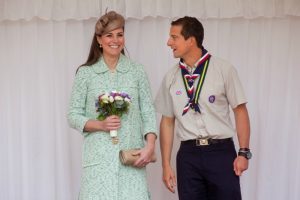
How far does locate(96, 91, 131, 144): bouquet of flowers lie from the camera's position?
2879 mm

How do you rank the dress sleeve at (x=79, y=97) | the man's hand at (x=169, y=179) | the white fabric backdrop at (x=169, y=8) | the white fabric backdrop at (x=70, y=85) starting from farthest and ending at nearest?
the white fabric backdrop at (x=70, y=85) → the white fabric backdrop at (x=169, y=8) → the man's hand at (x=169, y=179) → the dress sleeve at (x=79, y=97)

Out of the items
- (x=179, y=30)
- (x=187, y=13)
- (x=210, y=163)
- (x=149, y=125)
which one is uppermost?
(x=187, y=13)

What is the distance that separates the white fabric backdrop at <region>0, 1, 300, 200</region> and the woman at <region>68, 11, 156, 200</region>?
1007 millimetres

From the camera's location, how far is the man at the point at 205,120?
312 cm

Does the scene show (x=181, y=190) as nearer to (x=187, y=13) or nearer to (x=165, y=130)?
(x=165, y=130)

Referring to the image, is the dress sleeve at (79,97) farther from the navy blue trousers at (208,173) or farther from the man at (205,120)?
the navy blue trousers at (208,173)

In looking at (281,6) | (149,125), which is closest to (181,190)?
(149,125)

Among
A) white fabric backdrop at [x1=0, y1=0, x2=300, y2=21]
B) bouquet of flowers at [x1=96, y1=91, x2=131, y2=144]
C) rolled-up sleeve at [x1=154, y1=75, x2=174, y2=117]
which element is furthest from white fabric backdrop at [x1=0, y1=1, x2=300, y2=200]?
bouquet of flowers at [x1=96, y1=91, x2=131, y2=144]

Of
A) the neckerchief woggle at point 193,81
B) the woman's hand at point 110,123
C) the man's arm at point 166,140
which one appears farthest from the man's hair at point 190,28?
the woman's hand at point 110,123

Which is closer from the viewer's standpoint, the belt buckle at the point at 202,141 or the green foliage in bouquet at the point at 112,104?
the green foliage in bouquet at the point at 112,104

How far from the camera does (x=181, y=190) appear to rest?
3.26 metres

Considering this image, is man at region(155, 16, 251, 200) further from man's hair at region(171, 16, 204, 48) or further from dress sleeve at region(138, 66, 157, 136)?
dress sleeve at region(138, 66, 157, 136)

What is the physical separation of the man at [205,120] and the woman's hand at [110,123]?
0.50m

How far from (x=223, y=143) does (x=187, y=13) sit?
1281 millimetres
